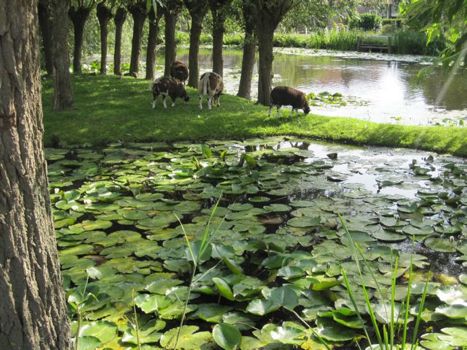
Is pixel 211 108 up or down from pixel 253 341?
up

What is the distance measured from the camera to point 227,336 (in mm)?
3459

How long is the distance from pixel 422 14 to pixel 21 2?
678 cm

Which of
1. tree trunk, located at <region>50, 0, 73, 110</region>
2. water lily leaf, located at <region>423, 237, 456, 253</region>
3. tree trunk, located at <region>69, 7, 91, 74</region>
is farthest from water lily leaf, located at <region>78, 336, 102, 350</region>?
tree trunk, located at <region>69, 7, 91, 74</region>

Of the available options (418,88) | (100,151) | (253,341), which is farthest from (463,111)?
(253,341)

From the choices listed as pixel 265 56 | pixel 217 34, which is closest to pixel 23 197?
pixel 265 56

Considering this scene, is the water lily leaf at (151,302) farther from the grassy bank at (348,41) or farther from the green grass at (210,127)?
the grassy bank at (348,41)

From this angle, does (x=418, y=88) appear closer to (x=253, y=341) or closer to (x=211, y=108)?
(x=211, y=108)

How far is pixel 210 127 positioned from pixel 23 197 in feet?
28.9

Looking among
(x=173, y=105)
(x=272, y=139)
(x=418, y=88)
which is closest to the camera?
(x=272, y=139)

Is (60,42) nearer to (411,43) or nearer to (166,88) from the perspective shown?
(166,88)

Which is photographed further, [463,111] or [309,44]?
[309,44]

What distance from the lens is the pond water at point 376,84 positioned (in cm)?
1702

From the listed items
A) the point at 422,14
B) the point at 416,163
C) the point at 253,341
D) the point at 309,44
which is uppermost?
the point at 309,44

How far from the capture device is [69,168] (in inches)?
318
